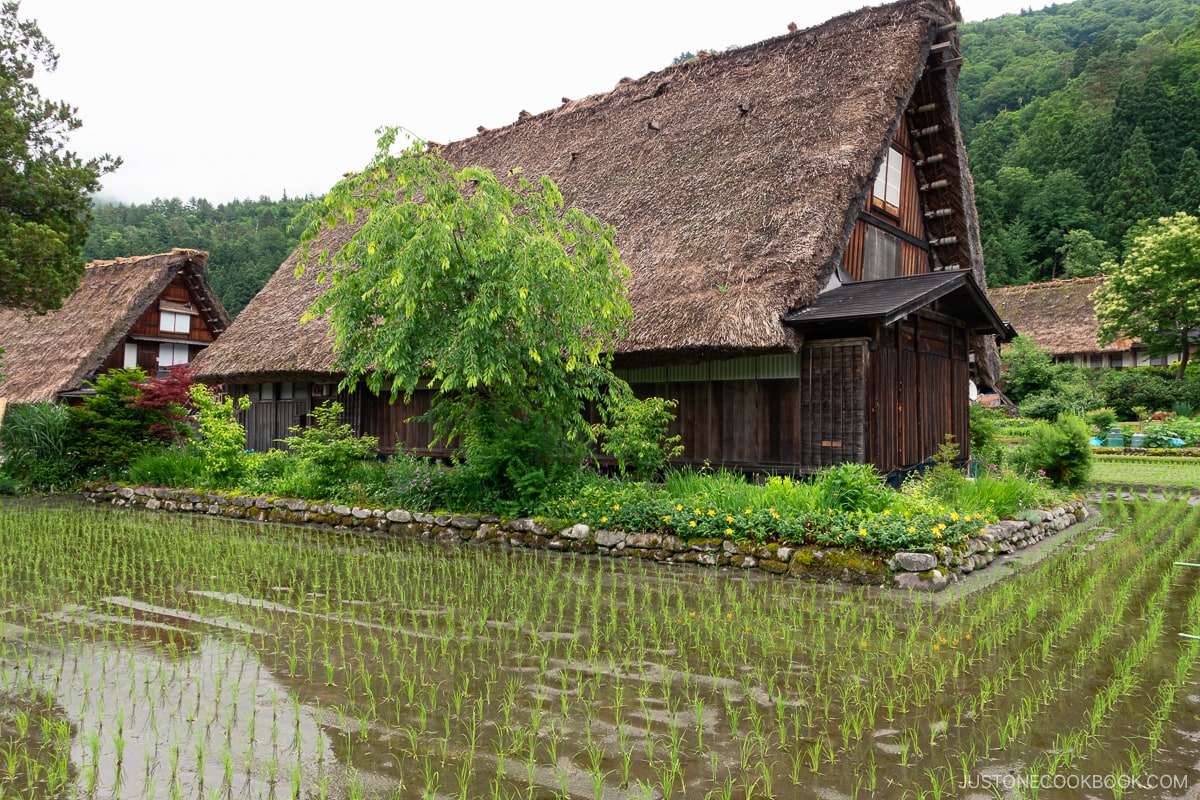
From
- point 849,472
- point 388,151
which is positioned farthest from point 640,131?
point 849,472

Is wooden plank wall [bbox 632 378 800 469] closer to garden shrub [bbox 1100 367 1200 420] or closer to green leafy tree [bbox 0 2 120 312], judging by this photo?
green leafy tree [bbox 0 2 120 312]

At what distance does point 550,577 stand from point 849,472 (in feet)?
10.3

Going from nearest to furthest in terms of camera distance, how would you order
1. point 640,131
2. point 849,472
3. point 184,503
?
point 849,472, point 184,503, point 640,131

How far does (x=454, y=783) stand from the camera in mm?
3158

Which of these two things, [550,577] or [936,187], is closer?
[550,577]

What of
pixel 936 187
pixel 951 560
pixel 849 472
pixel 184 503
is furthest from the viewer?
pixel 936 187

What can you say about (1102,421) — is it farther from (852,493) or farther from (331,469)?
(331,469)

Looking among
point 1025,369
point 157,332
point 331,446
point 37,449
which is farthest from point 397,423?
point 1025,369

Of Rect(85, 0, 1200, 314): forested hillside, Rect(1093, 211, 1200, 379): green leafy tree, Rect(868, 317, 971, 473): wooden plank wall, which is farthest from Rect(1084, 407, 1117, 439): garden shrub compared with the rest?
Rect(85, 0, 1200, 314): forested hillside

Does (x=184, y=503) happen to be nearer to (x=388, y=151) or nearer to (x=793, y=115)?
(x=388, y=151)

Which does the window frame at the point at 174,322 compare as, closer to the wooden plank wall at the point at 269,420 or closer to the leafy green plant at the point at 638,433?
the wooden plank wall at the point at 269,420

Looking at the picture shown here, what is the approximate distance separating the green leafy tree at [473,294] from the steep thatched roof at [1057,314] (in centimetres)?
2818

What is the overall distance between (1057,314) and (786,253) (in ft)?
97.9

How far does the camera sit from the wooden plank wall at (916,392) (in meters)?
9.99
